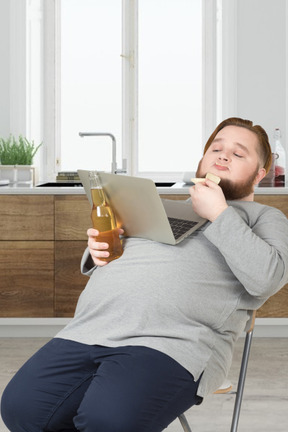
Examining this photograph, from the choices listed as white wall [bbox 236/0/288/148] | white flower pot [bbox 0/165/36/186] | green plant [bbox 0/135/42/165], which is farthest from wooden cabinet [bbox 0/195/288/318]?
white wall [bbox 236/0/288/148]

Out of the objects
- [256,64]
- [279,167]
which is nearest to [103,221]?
[279,167]

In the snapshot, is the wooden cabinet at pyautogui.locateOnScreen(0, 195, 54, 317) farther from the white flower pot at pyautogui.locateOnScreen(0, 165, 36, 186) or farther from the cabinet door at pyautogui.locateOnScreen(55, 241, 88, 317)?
the white flower pot at pyautogui.locateOnScreen(0, 165, 36, 186)

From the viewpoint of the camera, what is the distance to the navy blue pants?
1.42m

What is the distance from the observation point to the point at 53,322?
3648mm

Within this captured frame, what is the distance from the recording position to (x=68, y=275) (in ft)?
11.8

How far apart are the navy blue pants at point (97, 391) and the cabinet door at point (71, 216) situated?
1916 millimetres

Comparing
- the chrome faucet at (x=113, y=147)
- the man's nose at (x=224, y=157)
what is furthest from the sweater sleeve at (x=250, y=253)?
the chrome faucet at (x=113, y=147)

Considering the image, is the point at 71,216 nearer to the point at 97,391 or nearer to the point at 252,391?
the point at 252,391

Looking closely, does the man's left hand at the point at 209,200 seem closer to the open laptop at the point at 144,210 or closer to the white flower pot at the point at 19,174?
the open laptop at the point at 144,210

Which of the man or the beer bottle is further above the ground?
the beer bottle

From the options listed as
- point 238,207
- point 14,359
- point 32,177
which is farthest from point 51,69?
point 238,207

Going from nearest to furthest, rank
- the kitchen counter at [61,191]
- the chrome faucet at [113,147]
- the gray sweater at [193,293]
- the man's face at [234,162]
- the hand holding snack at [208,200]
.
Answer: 1. the gray sweater at [193,293]
2. the hand holding snack at [208,200]
3. the man's face at [234,162]
4. the kitchen counter at [61,191]
5. the chrome faucet at [113,147]

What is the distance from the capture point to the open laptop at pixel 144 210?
5.35 ft

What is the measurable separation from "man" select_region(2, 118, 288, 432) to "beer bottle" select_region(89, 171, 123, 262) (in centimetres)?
2
